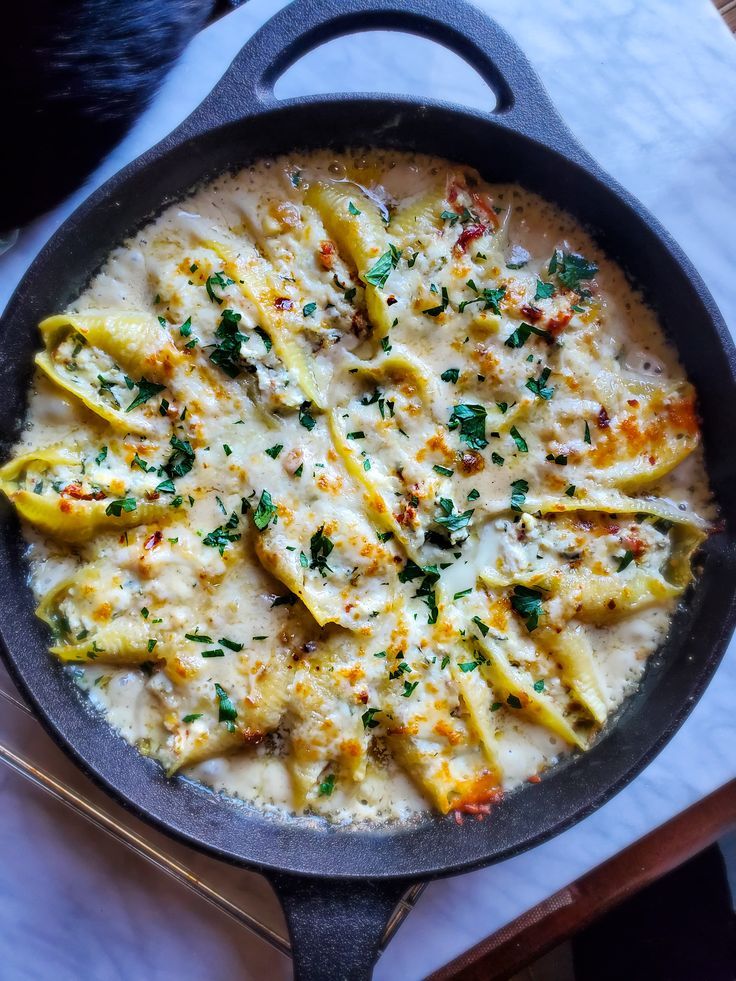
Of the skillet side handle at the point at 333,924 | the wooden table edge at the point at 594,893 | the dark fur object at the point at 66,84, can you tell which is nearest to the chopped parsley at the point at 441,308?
the dark fur object at the point at 66,84

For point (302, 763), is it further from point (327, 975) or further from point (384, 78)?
point (384, 78)

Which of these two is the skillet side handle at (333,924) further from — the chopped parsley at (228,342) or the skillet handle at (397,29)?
the skillet handle at (397,29)

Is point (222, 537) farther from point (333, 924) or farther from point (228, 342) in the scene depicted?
point (333, 924)

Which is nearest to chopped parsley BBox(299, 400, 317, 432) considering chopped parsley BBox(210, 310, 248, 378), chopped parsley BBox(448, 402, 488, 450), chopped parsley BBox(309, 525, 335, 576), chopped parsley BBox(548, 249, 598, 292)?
chopped parsley BBox(210, 310, 248, 378)

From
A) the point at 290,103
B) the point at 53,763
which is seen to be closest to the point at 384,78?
the point at 290,103

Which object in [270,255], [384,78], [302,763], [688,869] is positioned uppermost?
[384,78]

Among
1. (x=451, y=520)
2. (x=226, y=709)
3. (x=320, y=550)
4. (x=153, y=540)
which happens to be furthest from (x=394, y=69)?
(x=226, y=709)
